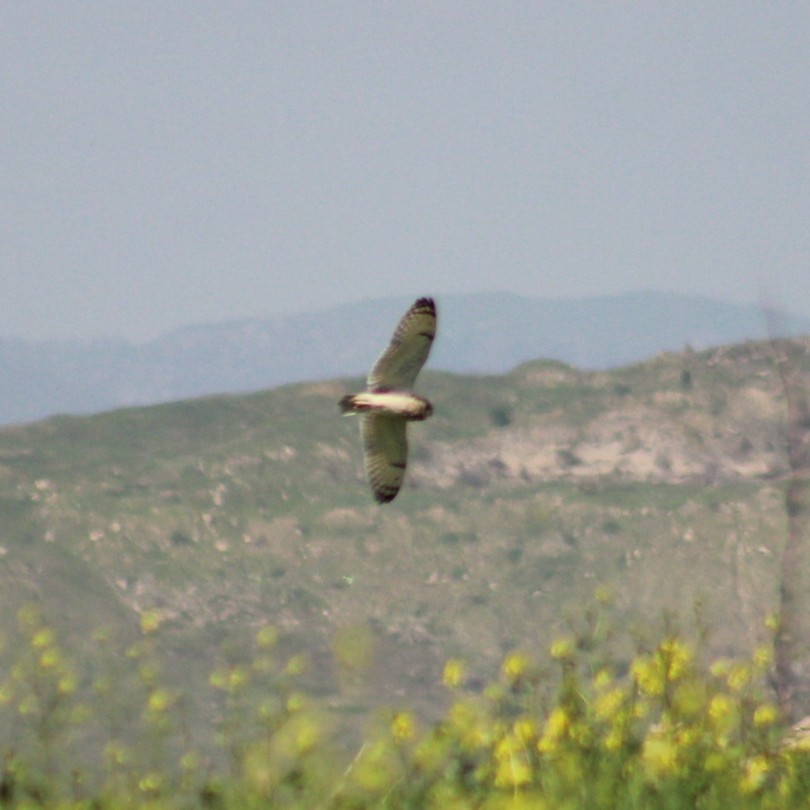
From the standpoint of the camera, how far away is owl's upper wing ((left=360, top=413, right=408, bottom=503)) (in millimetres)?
12094

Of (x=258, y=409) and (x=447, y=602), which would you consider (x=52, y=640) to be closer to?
(x=447, y=602)

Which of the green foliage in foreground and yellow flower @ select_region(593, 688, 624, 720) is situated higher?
yellow flower @ select_region(593, 688, 624, 720)

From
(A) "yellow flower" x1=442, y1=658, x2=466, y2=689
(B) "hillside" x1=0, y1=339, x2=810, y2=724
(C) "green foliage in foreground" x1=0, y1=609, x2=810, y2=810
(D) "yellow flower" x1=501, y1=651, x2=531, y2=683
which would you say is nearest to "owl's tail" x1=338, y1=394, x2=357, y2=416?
(C) "green foliage in foreground" x1=0, y1=609, x2=810, y2=810

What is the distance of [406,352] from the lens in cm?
1173

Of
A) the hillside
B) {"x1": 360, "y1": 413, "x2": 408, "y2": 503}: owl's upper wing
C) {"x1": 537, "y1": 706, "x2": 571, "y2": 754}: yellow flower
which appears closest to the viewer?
{"x1": 537, "y1": 706, "x2": 571, "y2": 754}: yellow flower

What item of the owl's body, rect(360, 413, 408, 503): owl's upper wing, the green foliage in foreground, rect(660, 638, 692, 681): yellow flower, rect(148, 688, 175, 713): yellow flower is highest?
the owl's body

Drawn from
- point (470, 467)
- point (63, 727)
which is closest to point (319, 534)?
point (470, 467)

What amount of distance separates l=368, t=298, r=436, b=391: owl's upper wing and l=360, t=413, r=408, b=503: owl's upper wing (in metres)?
0.47

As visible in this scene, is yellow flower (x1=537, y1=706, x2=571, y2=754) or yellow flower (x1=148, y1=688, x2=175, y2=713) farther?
yellow flower (x1=148, y1=688, x2=175, y2=713)

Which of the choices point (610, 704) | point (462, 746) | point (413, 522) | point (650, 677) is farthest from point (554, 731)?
point (413, 522)

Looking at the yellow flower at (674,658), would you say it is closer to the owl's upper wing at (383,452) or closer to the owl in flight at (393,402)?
the owl in flight at (393,402)

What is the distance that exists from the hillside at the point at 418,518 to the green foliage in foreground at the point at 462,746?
269 feet

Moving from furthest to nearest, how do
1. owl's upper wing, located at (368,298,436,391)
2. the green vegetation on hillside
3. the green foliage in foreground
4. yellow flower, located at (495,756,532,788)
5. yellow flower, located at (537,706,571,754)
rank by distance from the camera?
the green vegetation on hillside, owl's upper wing, located at (368,298,436,391), yellow flower, located at (537,706,571,754), the green foliage in foreground, yellow flower, located at (495,756,532,788)

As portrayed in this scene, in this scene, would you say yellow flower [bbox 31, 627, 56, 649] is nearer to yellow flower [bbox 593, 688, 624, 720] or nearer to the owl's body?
the owl's body
